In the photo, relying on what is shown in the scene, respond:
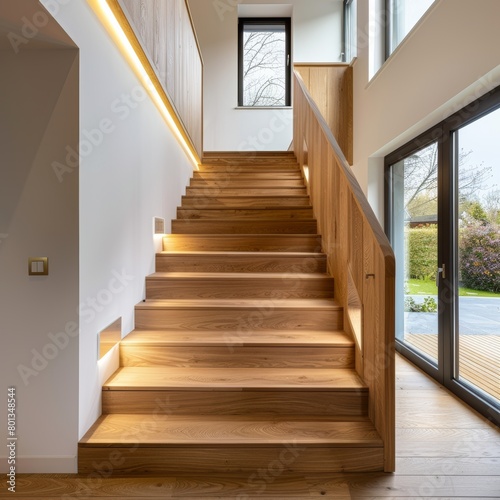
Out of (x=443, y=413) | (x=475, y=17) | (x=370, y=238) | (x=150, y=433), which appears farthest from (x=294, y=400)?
(x=475, y=17)

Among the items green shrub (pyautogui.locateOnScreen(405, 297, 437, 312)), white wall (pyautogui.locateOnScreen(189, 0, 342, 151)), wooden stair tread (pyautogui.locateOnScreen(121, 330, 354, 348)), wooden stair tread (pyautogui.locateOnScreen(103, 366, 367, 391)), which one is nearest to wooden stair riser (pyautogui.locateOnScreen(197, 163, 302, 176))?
white wall (pyautogui.locateOnScreen(189, 0, 342, 151))

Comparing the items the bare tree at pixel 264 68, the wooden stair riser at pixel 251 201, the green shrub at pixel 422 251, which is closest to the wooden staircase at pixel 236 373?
the wooden stair riser at pixel 251 201

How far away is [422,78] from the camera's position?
2750 millimetres

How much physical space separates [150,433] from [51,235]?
3.20 feet

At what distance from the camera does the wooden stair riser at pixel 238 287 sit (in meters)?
2.42

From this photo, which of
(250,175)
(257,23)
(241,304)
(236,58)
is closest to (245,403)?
(241,304)

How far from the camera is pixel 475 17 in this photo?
2.12 m

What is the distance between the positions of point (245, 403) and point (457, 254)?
1.84m

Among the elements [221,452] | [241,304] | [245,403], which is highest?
[241,304]

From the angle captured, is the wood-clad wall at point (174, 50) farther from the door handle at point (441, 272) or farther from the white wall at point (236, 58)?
the door handle at point (441, 272)

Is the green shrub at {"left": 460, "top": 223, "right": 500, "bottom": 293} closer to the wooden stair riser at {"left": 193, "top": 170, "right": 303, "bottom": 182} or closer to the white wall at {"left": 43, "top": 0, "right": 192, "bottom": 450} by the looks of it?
the wooden stair riser at {"left": 193, "top": 170, "right": 303, "bottom": 182}

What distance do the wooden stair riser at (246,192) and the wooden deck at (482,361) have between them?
1.99 m

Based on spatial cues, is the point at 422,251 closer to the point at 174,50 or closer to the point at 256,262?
the point at 256,262

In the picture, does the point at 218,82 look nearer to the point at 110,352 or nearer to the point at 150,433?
the point at 110,352
